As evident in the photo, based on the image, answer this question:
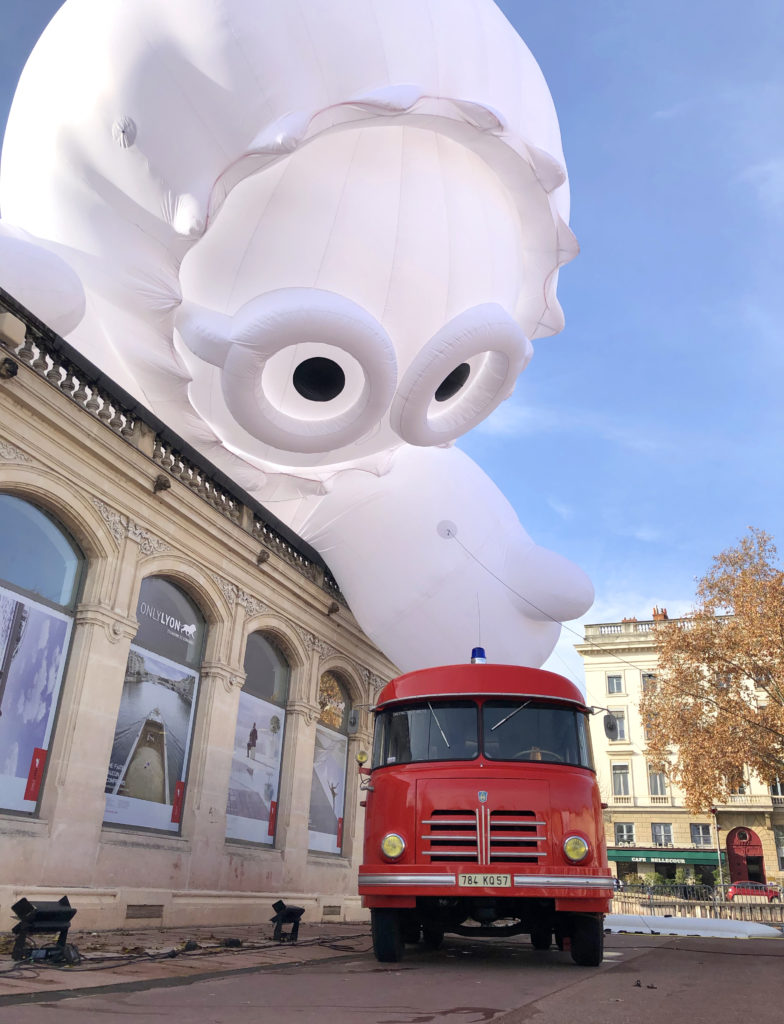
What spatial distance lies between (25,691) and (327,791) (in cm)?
831

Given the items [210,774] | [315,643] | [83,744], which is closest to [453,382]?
[83,744]

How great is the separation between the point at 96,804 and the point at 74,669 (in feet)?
5.50

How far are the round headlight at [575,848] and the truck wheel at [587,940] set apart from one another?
0.86 meters

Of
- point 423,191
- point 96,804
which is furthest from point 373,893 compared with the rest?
point 423,191

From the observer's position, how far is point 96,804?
1055cm

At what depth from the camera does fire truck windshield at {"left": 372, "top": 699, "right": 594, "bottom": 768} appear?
8.37 m

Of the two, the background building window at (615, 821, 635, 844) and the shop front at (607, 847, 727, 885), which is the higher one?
the background building window at (615, 821, 635, 844)

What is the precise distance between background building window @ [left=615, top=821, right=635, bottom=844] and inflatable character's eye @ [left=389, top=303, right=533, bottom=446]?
4254cm

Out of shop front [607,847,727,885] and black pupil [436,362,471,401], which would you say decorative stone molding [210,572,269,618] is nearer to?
black pupil [436,362,471,401]

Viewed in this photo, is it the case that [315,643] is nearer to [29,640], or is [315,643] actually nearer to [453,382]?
[29,640]

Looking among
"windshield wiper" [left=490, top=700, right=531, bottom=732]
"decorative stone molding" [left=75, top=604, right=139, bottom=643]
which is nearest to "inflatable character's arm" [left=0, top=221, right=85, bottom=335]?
"decorative stone molding" [left=75, top=604, right=139, bottom=643]

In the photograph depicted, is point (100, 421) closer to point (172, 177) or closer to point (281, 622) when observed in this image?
point (172, 177)

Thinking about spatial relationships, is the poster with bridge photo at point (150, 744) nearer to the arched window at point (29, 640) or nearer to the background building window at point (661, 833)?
the arched window at point (29, 640)

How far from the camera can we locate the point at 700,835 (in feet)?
147
